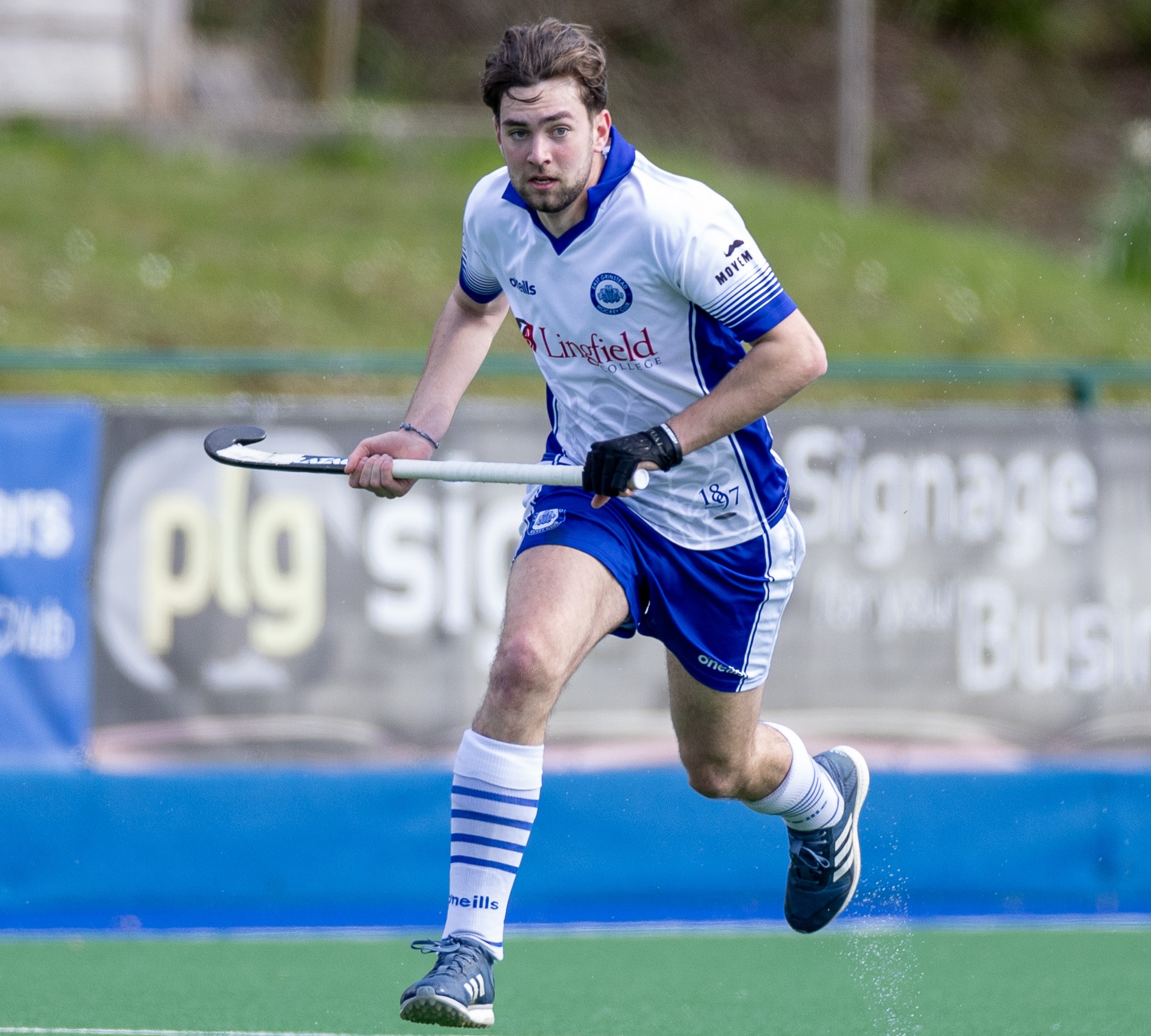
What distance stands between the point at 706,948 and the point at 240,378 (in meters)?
6.14

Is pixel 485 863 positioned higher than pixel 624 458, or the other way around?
pixel 624 458

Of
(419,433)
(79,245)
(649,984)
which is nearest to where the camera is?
(419,433)

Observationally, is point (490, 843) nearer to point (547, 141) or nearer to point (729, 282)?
point (729, 282)

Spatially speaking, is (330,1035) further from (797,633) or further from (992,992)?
(797,633)

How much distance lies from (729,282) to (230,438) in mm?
1251

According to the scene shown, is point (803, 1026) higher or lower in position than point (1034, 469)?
lower

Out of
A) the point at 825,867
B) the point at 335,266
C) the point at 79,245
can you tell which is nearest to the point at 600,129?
the point at 825,867

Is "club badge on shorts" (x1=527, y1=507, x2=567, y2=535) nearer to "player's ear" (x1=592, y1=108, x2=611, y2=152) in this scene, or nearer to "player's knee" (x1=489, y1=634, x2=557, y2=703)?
"player's knee" (x1=489, y1=634, x2=557, y2=703)

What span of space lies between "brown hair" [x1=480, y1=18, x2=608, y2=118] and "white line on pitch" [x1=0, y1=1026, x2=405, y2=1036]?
2.31m

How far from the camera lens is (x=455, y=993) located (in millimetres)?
3488

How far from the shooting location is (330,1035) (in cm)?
439

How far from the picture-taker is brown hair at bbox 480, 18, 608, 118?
374cm

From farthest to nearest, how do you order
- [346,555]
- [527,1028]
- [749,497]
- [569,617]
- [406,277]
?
[406,277], [346,555], [527,1028], [749,497], [569,617]

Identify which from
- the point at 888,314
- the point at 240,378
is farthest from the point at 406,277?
the point at 888,314
